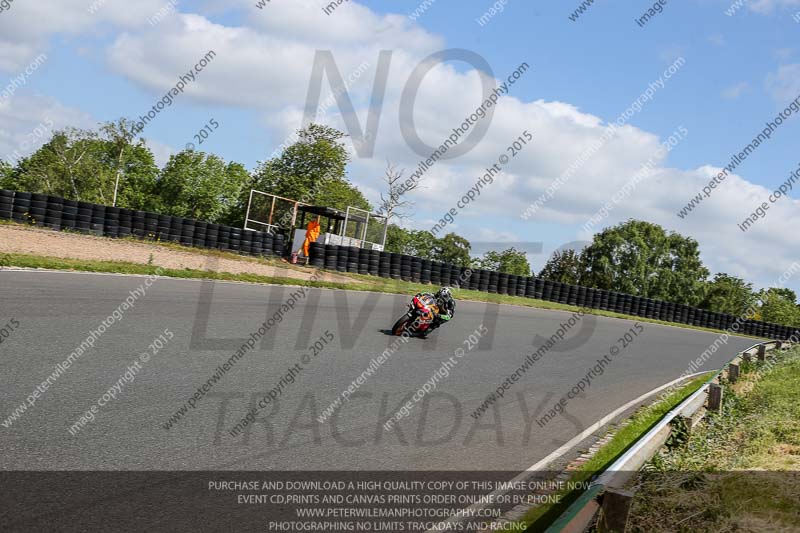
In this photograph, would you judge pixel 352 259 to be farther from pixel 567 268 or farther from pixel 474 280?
pixel 567 268

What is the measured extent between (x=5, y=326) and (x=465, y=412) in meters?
5.99

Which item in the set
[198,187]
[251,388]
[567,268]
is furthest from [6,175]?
[251,388]

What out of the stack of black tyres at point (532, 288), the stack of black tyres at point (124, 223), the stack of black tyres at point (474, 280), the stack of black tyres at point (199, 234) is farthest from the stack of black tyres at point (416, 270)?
the stack of black tyres at point (124, 223)

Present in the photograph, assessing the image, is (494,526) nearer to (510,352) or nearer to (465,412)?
(465,412)

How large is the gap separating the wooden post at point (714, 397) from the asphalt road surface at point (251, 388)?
138cm

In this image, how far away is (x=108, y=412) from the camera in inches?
239

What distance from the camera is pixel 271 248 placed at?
2617 centimetres

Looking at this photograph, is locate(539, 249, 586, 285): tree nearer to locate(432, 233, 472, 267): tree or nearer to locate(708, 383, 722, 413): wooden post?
locate(432, 233, 472, 267): tree

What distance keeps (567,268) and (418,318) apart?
89118mm

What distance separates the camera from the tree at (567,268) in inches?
3831

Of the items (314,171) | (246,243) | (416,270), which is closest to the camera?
(246,243)

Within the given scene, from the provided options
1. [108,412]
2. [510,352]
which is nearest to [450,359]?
[510,352]

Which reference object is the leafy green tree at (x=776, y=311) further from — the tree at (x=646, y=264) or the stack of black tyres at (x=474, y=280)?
the stack of black tyres at (x=474, y=280)

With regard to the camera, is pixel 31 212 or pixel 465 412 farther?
pixel 31 212
